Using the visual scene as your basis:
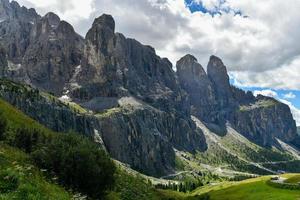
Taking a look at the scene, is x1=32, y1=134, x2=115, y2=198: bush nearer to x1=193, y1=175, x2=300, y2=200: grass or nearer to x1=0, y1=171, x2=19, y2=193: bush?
x1=0, y1=171, x2=19, y2=193: bush

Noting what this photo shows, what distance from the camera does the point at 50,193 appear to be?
2491 cm

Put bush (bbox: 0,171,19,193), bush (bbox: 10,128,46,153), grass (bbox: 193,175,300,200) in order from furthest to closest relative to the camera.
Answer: grass (bbox: 193,175,300,200), bush (bbox: 10,128,46,153), bush (bbox: 0,171,19,193)

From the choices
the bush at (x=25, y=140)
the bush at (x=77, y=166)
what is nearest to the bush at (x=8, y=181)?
the bush at (x=77, y=166)

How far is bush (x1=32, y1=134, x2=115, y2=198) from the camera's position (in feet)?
115

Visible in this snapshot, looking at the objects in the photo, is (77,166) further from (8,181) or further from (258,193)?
(258,193)

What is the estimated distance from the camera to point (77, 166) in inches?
1388

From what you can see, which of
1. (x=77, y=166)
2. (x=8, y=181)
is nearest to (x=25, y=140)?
(x=77, y=166)

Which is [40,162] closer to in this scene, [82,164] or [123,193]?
[82,164]

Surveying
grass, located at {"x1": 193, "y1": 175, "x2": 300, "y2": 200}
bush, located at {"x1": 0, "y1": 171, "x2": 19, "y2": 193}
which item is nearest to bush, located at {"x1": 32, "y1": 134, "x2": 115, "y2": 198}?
bush, located at {"x1": 0, "y1": 171, "x2": 19, "y2": 193}

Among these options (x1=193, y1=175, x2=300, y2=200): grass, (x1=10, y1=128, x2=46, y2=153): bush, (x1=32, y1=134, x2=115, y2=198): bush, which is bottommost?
(x1=193, y1=175, x2=300, y2=200): grass

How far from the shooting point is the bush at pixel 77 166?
35125mm

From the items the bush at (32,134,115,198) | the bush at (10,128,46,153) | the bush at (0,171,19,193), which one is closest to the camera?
the bush at (0,171,19,193)

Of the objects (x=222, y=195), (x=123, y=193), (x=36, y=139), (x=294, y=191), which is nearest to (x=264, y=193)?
(x=294, y=191)

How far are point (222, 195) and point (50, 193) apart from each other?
117326mm
